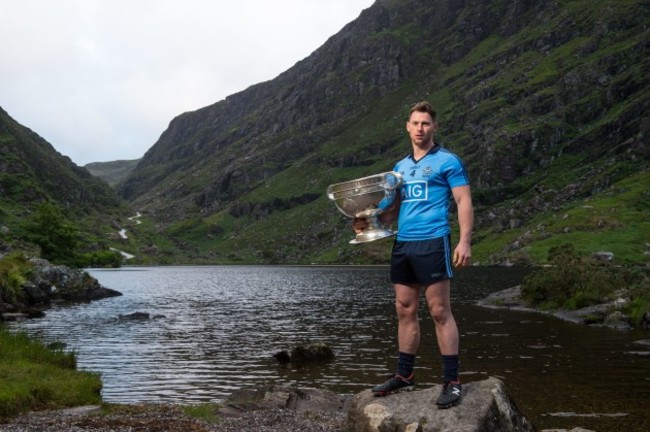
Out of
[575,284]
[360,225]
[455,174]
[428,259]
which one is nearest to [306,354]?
[360,225]

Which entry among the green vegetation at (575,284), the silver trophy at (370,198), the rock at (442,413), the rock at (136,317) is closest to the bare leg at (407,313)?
the rock at (442,413)

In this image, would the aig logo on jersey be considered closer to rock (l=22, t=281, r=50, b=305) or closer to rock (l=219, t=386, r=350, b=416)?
rock (l=219, t=386, r=350, b=416)

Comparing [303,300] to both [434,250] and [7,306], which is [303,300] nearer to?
[7,306]

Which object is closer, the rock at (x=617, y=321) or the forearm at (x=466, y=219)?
the forearm at (x=466, y=219)

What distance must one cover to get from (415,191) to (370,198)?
0.85 m

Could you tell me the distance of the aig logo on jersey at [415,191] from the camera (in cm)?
991

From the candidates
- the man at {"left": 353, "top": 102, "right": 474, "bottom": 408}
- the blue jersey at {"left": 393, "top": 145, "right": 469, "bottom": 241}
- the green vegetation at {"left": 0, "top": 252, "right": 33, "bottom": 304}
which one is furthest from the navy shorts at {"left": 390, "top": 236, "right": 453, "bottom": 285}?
the green vegetation at {"left": 0, "top": 252, "right": 33, "bottom": 304}

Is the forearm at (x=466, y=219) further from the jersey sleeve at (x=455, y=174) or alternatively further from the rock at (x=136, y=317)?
the rock at (x=136, y=317)

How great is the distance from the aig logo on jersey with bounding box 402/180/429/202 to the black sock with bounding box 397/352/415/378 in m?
3.02

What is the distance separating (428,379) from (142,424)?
516 inches

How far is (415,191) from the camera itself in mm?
9992

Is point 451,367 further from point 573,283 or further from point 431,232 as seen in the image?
point 573,283

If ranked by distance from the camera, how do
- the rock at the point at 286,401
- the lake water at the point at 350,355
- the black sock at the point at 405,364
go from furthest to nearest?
the lake water at the point at 350,355 → the rock at the point at 286,401 → the black sock at the point at 405,364

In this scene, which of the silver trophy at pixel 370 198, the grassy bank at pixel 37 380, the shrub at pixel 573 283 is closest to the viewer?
the silver trophy at pixel 370 198
